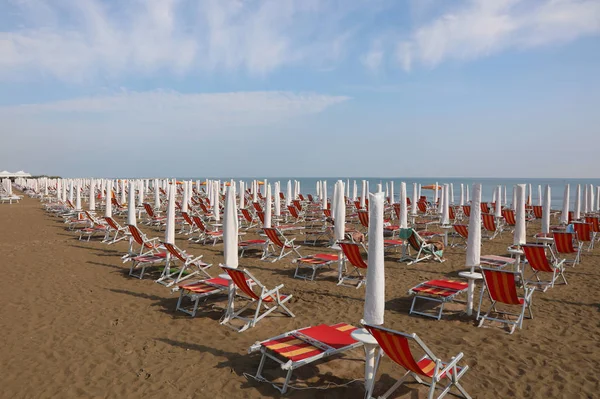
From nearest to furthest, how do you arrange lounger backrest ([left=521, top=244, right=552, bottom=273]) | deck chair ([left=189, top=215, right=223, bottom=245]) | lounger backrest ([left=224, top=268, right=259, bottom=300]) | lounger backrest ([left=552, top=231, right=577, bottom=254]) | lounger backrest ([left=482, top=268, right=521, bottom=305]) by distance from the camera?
lounger backrest ([left=482, top=268, right=521, bottom=305]), lounger backrest ([left=224, top=268, right=259, bottom=300]), lounger backrest ([left=521, top=244, right=552, bottom=273]), lounger backrest ([left=552, top=231, right=577, bottom=254]), deck chair ([left=189, top=215, right=223, bottom=245])

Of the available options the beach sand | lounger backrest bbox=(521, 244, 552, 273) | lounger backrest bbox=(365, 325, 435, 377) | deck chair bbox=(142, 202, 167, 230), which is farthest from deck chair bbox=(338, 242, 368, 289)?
deck chair bbox=(142, 202, 167, 230)

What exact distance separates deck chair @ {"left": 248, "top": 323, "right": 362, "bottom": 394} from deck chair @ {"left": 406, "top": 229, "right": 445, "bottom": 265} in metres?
4.83

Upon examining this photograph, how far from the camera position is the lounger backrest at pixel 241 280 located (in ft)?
15.8

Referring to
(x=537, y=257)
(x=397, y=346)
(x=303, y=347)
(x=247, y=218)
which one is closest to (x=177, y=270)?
(x=303, y=347)

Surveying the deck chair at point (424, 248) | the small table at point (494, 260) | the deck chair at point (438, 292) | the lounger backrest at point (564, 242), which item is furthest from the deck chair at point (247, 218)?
the lounger backrest at point (564, 242)

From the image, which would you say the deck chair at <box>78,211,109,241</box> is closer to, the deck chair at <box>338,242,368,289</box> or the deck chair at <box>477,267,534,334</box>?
the deck chair at <box>338,242,368,289</box>

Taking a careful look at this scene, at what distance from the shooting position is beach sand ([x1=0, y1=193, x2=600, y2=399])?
11.5 feet

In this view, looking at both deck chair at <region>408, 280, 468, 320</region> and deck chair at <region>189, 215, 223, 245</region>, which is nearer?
deck chair at <region>408, 280, 468, 320</region>

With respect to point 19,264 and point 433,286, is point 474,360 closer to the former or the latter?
point 433,286

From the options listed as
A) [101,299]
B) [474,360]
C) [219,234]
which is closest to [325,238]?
[219,234]

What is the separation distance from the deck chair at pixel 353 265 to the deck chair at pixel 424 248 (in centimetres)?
168

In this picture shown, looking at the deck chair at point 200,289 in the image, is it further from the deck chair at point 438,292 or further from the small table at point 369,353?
the small table at point 369,353

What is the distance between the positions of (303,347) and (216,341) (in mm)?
1268

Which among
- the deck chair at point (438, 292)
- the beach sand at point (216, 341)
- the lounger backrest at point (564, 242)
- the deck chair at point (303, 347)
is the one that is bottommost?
the beach sand at point (216, 341)
